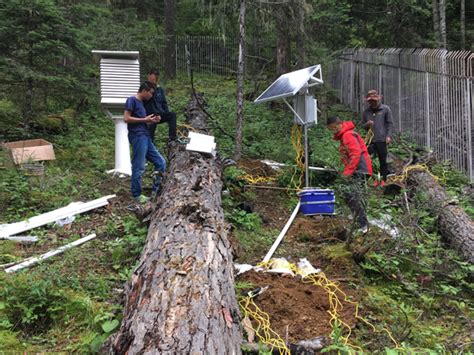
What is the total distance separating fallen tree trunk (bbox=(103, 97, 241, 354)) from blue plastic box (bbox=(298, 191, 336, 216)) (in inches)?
83.3

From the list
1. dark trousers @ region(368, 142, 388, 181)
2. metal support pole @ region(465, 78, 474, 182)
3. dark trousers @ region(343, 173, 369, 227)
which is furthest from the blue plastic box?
metal support pole @ region(465, 78, 474, 182)

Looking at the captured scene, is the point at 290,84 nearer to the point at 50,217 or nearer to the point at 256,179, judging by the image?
the point at 256,179

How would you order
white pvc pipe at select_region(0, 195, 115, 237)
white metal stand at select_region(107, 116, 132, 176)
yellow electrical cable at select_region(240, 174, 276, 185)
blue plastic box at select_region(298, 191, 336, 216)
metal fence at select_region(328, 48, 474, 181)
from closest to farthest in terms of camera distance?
white pvc pipe at select_region(0, 195, 115, 237) < blue plastic box at select_region(298, 191, 336, 216) < white metal stand at select_region(107, 116, 132, 176) < yellow electrical cable at select_region(240, 174, 276, 185) < metal fence at select_region(328, 48, 474, 181)

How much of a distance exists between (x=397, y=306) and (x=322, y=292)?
74 cm

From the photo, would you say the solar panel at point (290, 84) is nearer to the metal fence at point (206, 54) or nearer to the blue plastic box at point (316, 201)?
the blue plastic box at point (316, 201)

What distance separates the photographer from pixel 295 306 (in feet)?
14.0

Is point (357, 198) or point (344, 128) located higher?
point (344, 128)

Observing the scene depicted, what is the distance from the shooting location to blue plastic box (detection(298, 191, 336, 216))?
7.07 m

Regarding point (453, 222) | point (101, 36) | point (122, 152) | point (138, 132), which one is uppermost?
point (101, 36)

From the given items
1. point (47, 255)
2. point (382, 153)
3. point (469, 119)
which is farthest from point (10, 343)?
point (469, 119)

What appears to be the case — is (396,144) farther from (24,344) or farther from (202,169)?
(24,344)

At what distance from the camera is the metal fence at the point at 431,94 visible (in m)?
9.27

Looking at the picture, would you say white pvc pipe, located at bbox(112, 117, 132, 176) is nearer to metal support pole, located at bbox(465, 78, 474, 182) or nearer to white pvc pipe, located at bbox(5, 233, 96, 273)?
white pvc pipe, located at bbox(5, 233, 96, 273)

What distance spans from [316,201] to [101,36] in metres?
9.24
